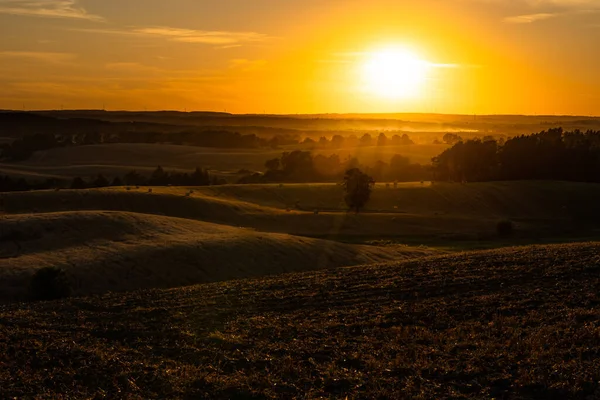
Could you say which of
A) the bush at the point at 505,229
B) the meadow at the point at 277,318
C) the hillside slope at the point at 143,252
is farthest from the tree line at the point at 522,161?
the hillside slope at the point at 143,252

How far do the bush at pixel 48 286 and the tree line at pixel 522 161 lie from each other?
8338cm

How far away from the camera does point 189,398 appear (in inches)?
567

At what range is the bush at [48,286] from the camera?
31.4 meters

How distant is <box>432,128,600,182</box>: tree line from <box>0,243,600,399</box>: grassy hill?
266ft

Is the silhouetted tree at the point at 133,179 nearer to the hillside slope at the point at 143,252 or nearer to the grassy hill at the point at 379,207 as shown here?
the grassy hill at the point at 379,207

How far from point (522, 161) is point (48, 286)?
290ft

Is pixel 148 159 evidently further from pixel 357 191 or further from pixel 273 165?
pixel 357 191

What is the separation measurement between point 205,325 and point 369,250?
28.4 metres

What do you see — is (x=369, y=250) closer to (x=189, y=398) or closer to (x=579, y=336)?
(x=579, y=336)

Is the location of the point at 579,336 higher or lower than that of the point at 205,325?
higher

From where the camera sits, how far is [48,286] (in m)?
31.8

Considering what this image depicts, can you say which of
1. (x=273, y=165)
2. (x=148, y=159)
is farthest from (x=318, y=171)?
(x=148, y=159)

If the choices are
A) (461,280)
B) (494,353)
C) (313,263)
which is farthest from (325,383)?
(313,263)

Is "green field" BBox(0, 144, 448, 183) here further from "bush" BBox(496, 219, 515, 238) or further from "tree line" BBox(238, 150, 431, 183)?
"bush" BBox(496, 219, 515, 238)
